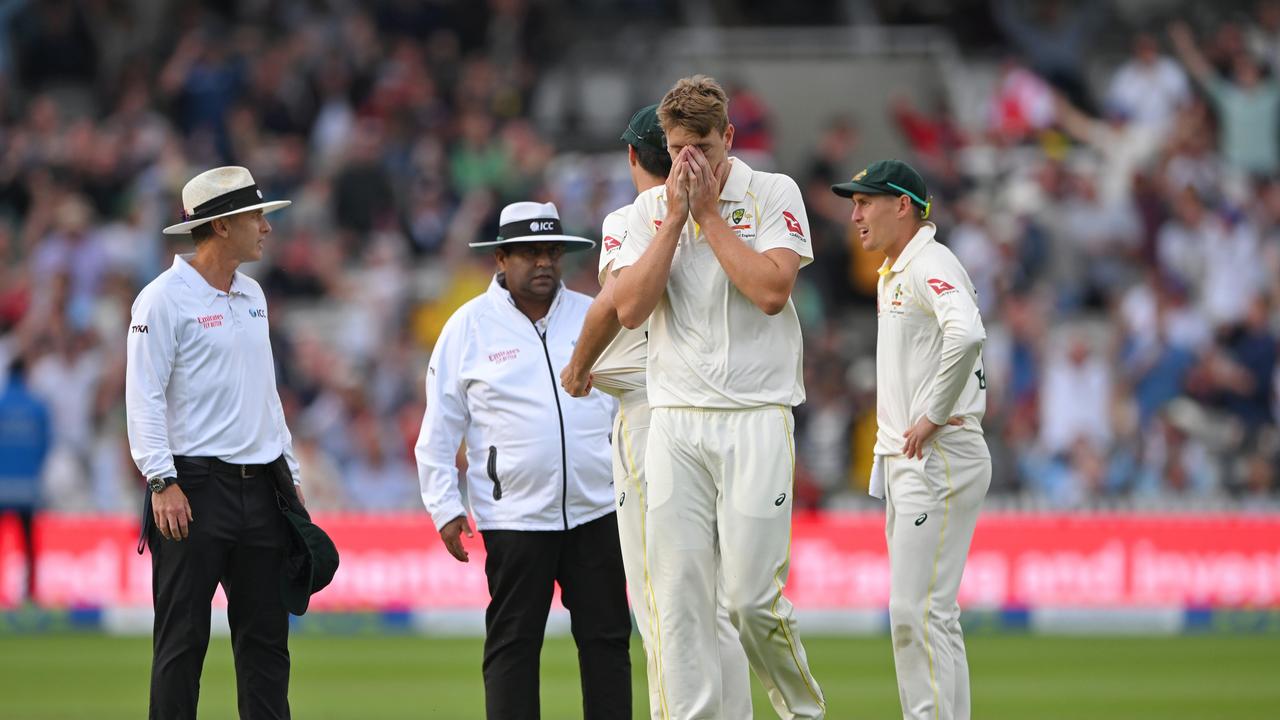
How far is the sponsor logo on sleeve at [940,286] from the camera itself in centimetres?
777

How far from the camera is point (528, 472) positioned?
8.06m

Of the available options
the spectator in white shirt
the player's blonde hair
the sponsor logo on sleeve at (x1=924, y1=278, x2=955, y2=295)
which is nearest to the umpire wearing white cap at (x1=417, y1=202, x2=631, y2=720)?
the player's blonde hair

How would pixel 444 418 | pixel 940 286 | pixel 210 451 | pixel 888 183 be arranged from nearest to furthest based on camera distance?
1. pixel 210 451
2. pixel 940 286
3. pixel 888 183
4. pixel 444 418

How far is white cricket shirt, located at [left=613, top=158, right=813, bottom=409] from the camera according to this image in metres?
6.96

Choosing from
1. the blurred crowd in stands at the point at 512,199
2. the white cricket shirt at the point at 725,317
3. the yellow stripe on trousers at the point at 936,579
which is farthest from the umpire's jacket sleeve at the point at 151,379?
the blurred crowd in stands at the point at 512,199

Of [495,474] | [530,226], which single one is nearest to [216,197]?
[530,226]

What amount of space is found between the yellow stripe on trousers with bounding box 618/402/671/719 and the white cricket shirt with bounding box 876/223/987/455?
44.1 inches

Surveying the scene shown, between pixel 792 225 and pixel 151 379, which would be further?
pixel 151 379

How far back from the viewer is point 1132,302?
63.8ft

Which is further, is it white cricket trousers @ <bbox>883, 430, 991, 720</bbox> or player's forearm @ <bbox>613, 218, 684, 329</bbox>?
white cricket trousers @ <bbox>883, 430, 991, 720</bbox>

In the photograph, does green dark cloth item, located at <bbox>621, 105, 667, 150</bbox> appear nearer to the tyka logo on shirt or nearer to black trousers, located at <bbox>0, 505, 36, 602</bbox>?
the tyka logo on shirt

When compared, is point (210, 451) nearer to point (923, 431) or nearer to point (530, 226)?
point (530, 226)

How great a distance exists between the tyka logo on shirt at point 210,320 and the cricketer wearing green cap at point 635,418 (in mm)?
1469

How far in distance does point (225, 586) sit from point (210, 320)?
112cm
